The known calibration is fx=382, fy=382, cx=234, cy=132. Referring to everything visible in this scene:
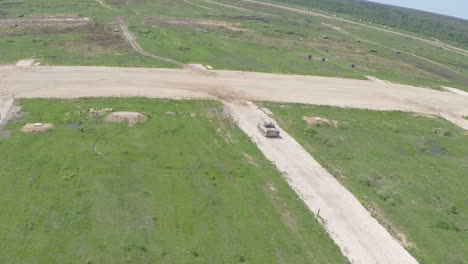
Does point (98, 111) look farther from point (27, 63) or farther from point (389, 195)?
point (389, 195)

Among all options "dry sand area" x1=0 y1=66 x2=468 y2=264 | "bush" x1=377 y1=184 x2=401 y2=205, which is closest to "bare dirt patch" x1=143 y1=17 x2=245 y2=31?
"dry sand area" x1=0 y1=66 x2=468 y2=264

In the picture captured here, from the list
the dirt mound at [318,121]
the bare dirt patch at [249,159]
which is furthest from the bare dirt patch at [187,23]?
the bare dirt patch at [249,159]

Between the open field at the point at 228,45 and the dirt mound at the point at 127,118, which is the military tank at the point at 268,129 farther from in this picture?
the open field at the point at 228,45

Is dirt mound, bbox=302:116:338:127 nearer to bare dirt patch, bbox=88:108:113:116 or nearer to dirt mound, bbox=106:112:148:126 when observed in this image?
dirt mound, bbox=106:112:148:126

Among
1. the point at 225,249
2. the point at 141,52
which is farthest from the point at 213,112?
the point at 141,52

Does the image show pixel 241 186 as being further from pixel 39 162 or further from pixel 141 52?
pixel 141 52

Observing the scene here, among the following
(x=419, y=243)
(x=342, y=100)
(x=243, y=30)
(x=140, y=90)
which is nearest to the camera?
(x=419, y=243)
